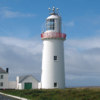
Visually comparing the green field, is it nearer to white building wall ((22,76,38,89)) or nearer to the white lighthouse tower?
the white lighthouse tower

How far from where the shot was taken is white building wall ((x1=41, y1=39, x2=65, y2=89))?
37.6 metres

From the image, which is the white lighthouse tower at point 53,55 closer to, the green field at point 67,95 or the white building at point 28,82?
the green field at point 67,95

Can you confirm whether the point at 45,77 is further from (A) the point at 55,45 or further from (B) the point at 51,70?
(A) the point at 55,45

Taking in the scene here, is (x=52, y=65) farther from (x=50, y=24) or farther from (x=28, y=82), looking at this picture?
(x=28, y=82)

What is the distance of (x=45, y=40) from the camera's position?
39.0 metres

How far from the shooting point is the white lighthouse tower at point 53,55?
124 feet

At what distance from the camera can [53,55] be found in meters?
38.0

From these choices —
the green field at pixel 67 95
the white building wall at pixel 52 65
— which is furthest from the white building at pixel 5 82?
the green field at pixel 67 95

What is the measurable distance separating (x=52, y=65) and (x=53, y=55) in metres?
1.48

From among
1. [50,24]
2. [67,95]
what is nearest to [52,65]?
[50,24]

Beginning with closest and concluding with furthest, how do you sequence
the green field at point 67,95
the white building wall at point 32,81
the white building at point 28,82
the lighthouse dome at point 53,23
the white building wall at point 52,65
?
the green field at point 67,95 < the white building wall at point 52,65 < the lighthouse dome at point 53,23 < the white building wall at point 32,81 < the white building at point 28,82

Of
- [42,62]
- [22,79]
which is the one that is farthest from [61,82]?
[22,79]

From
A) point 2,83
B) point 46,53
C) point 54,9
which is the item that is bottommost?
point 2,83

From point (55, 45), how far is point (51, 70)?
3.72 meters
